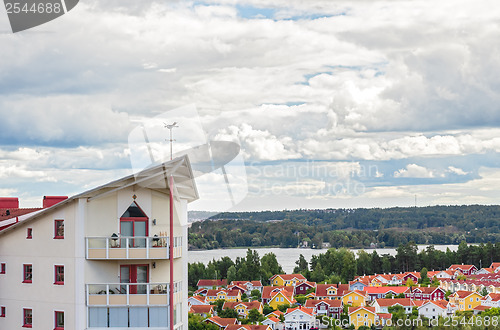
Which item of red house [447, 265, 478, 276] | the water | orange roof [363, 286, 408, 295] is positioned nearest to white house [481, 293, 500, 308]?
orange roof [363, 286, 408, 295]

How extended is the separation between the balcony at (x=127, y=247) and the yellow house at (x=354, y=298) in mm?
59540

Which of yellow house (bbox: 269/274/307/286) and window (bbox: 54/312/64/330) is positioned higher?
window (bbox: 54/312/64/330)

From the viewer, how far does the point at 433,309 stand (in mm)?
61625

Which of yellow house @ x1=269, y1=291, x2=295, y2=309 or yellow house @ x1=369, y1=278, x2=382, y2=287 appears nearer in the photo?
yellow house @ x1=269, y1=291, x2=295, y2=309

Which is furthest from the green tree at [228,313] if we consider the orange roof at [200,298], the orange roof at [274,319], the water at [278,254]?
the water at [278,254]

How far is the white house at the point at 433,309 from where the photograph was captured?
5919cm

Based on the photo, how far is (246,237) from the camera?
418 ft

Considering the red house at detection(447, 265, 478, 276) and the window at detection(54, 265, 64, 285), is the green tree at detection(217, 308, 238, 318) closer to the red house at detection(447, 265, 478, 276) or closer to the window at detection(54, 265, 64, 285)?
the red house at detection(447, 265, 478, 276)

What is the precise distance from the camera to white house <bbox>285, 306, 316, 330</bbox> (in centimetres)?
6003

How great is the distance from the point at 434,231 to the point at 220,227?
4544 centimetres

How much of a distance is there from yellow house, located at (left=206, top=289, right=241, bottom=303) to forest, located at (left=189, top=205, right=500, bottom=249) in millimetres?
54022

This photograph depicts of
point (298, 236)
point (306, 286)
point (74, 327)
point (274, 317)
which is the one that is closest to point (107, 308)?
point (74, 327)

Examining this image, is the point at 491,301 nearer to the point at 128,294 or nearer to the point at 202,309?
the point at 202,309

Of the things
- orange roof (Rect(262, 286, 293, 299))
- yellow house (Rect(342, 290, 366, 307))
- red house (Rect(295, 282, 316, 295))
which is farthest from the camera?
red house (Rect(295, 282, 316, 295))
